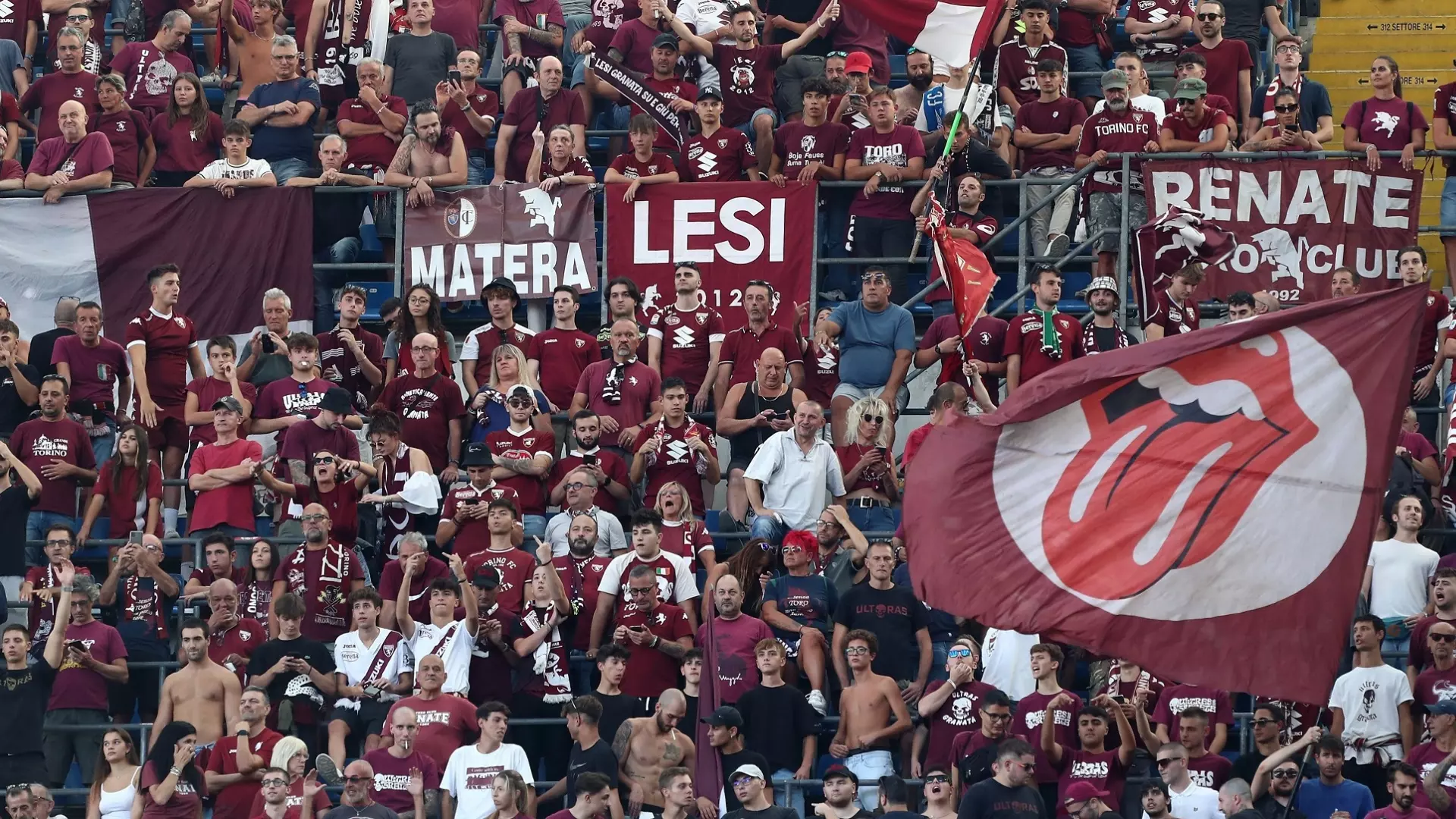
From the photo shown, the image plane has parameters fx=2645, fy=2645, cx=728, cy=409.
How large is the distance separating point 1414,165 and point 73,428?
1000 centimetres

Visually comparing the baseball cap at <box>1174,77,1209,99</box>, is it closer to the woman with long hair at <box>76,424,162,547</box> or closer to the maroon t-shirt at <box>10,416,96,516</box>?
the woman with long hair at <box>76,424,162,547</box>

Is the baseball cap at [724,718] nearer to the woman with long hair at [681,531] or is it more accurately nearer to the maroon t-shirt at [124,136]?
the woman with long hair at [681,531]

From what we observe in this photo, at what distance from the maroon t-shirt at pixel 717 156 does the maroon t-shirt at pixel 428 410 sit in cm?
294

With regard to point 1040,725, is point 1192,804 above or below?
below

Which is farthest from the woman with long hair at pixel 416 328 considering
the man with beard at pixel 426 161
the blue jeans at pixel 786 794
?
the blue jeans at pixel 786 794

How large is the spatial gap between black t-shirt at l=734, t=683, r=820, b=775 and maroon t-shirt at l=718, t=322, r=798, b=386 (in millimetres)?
3310

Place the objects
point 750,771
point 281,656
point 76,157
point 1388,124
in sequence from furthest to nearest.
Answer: point 76,157
point 1388,124
point 281,656
point 750,771

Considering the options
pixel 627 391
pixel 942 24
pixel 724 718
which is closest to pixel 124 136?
pixel 627 391

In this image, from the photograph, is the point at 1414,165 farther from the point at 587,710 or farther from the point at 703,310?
the point at 587,710

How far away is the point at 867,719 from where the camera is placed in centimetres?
1597

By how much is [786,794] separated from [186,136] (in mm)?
8476

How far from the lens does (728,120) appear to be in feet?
69.8

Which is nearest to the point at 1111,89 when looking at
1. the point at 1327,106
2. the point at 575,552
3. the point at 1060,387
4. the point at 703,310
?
the point at 1327,106

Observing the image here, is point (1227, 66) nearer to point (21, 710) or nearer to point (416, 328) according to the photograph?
point (416, 328)
